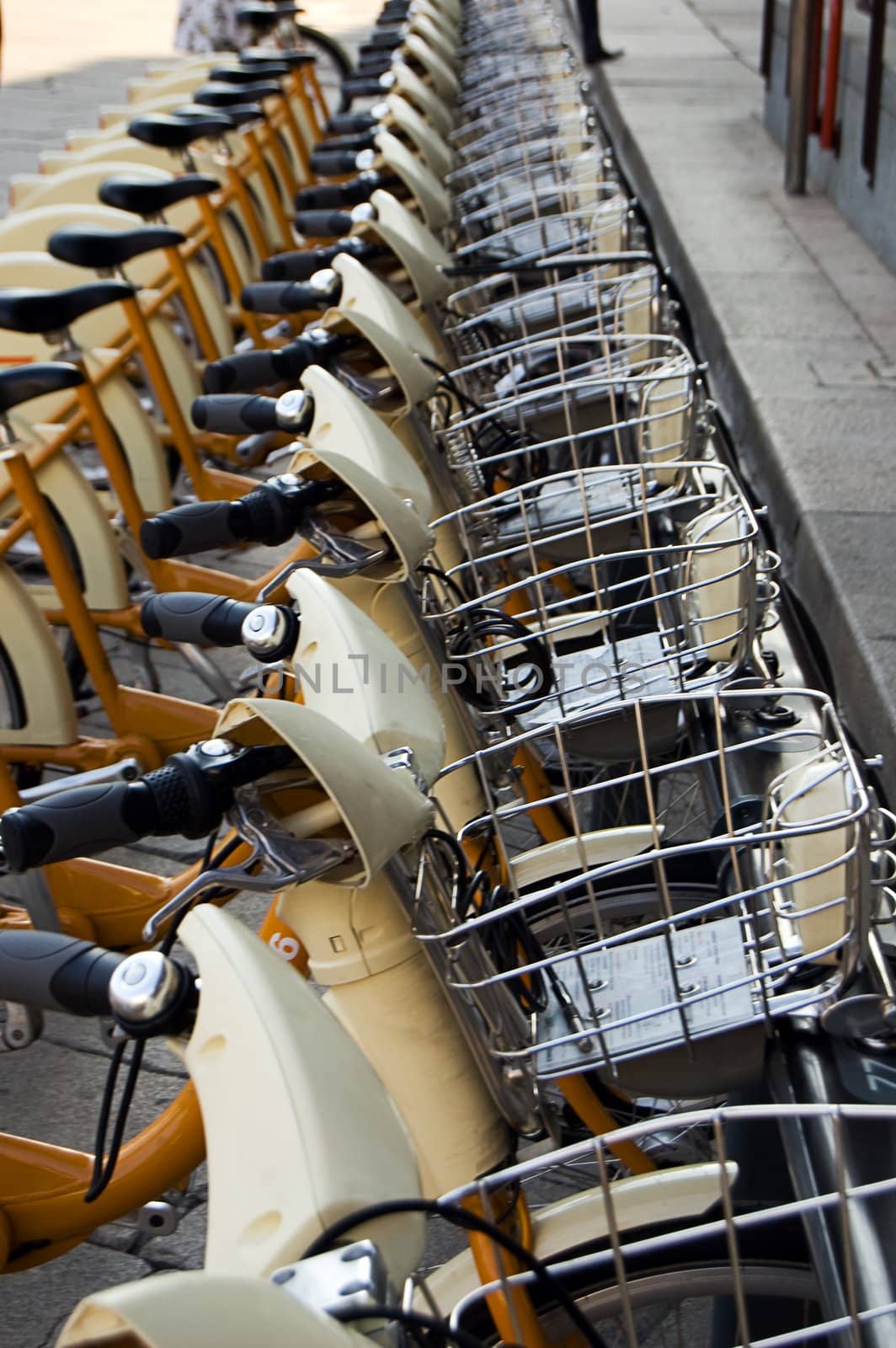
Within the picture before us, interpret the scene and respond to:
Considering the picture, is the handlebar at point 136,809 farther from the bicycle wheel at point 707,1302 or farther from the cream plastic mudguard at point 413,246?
the cream plastic mudguard at point 413,246

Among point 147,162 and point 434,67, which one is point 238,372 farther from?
point 434,67

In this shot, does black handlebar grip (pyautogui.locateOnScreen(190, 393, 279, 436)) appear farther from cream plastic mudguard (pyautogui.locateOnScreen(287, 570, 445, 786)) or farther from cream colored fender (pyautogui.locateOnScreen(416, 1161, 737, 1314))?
cream colored fender (pyautogui.locateOnScreen(416, 1161, 737, 1314))

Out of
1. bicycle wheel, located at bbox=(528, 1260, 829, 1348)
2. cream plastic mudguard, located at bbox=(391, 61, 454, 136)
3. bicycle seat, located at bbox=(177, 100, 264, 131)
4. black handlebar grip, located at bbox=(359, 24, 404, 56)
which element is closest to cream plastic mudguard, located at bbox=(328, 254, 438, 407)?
bicycle wheel, located at bbox=(528, 1260, 829, 1348)

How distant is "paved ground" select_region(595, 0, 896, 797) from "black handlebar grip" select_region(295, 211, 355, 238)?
1.02m

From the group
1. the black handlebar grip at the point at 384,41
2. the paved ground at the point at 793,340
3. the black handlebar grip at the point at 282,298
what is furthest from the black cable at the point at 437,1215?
the black handlebar grip at the point at 384,41

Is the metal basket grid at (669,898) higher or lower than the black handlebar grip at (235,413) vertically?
lower

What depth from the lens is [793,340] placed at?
405cm

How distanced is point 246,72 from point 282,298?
2.76 metres

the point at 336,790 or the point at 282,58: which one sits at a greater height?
the point at 336,790

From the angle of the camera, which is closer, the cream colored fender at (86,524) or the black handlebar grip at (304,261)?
the black handlebar grip at (304,261)

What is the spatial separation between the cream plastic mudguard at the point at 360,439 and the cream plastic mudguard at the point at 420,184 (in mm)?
1451

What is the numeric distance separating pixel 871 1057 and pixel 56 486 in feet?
6.87

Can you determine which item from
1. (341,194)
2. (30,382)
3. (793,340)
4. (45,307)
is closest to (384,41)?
(793,340)

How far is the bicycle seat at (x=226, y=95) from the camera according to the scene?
4.57m
